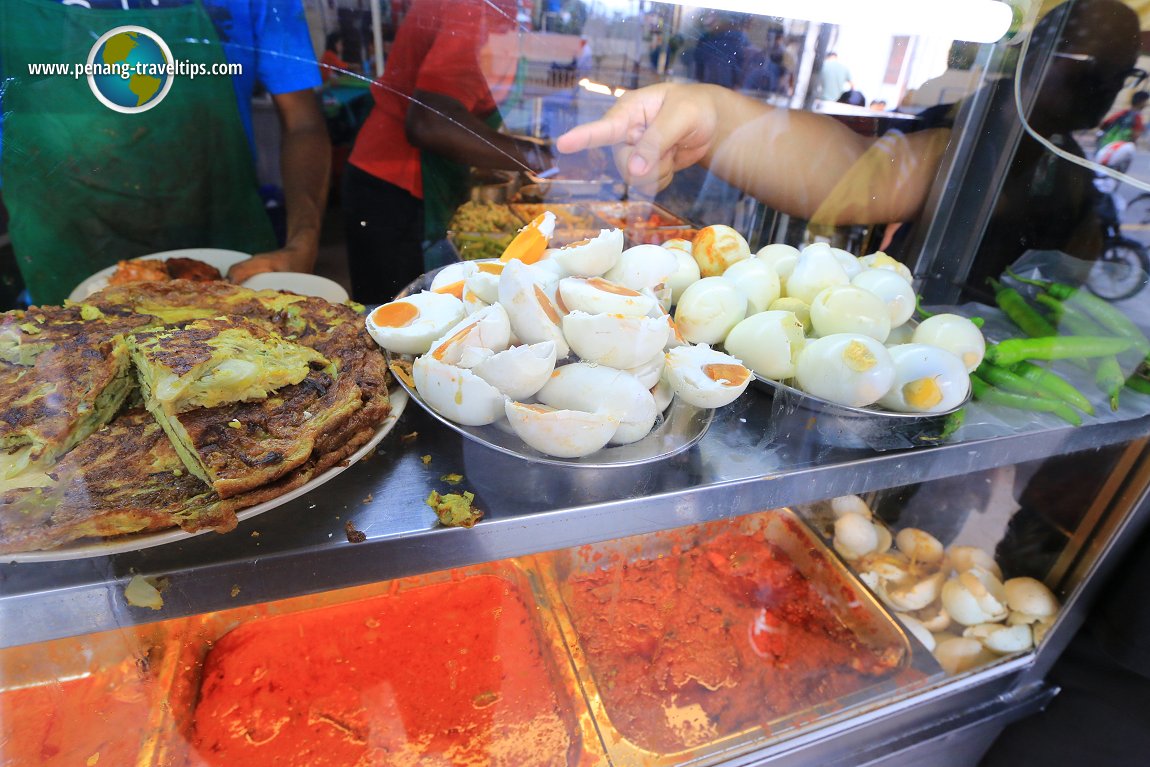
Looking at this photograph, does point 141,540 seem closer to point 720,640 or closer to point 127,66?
point 127,66

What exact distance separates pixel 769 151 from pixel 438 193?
3.01ft

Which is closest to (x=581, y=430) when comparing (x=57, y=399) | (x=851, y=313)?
(x=851, y=313)

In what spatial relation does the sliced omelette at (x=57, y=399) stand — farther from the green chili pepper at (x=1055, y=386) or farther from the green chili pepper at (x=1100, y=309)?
the green chili pepper at (x=1100, y=309)

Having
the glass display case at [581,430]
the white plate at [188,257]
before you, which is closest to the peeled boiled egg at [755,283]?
the glass display case at [581,430]

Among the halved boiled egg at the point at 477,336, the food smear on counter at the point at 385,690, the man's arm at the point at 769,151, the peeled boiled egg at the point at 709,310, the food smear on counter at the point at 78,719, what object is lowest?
the food smear on counter at the point at 385,690

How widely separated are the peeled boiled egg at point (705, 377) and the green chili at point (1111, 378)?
0.93 metres

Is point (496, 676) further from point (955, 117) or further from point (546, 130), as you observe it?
point (955, 117)

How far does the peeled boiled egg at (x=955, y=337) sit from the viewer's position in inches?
47.0

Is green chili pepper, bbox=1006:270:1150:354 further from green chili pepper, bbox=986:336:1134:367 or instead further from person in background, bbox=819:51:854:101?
person in background, bbox=819:51:854:101

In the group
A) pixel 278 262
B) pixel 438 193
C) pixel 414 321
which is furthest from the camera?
pixel 438 193

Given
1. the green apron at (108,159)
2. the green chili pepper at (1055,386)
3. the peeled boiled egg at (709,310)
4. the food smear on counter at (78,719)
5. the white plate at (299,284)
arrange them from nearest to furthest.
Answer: the green apron at (108,159), the food smear on counter at (78,719), the peeled boiled egg at (709,310), the green chili pepper at (1055,386), the white plate at (299,284)

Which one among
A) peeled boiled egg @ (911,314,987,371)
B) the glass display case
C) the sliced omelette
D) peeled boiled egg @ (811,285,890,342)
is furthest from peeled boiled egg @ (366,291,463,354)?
peeled boiled egg @ (911,314,987,371)

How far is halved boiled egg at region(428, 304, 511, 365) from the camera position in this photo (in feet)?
2.97

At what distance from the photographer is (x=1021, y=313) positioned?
A: 150cm
